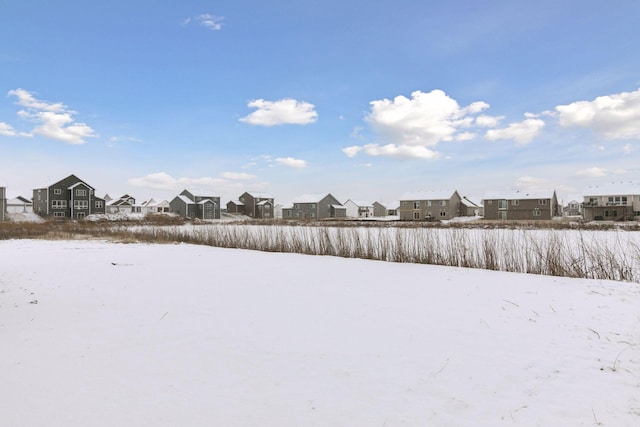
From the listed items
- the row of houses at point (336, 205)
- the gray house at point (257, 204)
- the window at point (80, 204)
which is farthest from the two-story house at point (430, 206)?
the window at point (80, 204)

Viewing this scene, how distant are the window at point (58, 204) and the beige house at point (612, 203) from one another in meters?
79.1

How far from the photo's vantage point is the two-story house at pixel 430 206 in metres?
67.6

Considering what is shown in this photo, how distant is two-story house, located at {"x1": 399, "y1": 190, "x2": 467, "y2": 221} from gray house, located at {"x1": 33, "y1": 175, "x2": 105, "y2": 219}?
2072 inches

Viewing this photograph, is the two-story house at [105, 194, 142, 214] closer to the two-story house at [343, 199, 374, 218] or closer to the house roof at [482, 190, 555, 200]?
the two-story house at [343, 199, 374, 218]

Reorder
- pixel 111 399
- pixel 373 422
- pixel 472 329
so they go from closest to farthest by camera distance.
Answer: pixel 373 422
pixel 111 399
pixel 472 329

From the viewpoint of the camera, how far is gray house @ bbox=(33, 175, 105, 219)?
6031cm

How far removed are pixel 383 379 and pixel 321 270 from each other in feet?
23.5

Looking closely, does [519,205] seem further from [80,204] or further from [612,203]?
[80,204]

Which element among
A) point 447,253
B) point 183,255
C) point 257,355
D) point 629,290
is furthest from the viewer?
point 183,255

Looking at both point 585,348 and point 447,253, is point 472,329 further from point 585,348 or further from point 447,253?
point 447,253

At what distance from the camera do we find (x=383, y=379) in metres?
4.09

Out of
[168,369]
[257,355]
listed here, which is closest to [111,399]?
[168,369]

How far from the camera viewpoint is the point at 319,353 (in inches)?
189

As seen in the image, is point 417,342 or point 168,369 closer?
point 168,369
